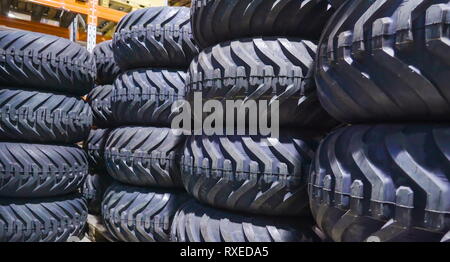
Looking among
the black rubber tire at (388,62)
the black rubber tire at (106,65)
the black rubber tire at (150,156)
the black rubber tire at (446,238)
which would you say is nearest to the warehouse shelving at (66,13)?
the black rubber tire at (106,65)

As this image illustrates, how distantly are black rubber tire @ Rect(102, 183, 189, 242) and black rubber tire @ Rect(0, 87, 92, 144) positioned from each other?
0.55 meters

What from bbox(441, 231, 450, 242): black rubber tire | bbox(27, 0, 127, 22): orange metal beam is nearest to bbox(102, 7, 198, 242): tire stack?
bbox(441, 231, 450, 242): black rubber tire

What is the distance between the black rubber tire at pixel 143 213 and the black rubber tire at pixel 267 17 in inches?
35.7

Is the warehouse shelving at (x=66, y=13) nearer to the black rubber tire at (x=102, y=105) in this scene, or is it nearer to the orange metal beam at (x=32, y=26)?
the orange metal beam at (x=32, y=26)

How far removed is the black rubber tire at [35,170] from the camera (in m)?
1.77

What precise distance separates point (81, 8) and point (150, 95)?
2677 millimetres

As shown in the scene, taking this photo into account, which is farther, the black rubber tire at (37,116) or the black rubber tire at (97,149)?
the black rubber tire at (97,149)

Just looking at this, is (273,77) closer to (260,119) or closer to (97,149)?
(260,119)

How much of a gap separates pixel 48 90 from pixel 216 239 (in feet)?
4.73

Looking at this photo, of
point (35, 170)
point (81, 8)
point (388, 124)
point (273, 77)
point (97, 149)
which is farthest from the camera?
point (81, 8)

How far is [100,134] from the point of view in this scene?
2.42 metres

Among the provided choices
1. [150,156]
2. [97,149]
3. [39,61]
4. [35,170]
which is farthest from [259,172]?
[97,149]

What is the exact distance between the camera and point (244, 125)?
3.78 feet

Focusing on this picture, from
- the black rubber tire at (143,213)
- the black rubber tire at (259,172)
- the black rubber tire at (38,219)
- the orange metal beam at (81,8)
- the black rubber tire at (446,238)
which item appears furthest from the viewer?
the orange metal beam at (81,8)
